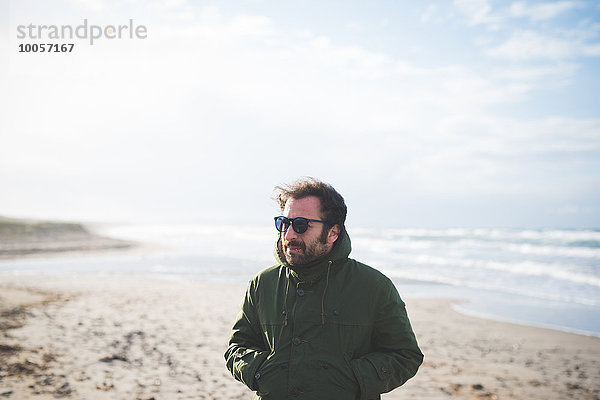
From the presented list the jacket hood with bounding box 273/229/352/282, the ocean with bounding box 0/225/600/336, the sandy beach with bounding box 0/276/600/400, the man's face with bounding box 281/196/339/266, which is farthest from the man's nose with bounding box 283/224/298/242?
the ocean with bounding box 0/225/600/336

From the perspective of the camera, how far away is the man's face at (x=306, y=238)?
8.57ft

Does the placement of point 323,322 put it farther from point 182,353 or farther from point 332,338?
point 182,353

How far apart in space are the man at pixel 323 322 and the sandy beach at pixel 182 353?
379cm

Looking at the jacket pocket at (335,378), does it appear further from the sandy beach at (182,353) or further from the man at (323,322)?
the sandy beach at (182,353)

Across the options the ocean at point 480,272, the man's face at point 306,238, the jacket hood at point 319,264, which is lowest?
the ocean at point 480,272

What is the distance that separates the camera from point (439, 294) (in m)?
15.0

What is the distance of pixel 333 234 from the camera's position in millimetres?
2732

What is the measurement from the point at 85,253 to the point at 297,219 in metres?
29.9

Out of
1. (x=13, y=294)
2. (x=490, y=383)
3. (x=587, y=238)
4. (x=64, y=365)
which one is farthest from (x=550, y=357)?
(x=587, y=238)

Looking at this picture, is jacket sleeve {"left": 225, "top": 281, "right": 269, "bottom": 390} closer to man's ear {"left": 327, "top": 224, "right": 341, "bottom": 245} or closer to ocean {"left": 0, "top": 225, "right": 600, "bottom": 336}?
man's ear {"left": 327, "top": 224, "right": 341, "bottom": 245}

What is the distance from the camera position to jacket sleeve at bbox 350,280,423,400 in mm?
2488

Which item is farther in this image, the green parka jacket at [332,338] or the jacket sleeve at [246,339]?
the jacket sleeve at [246,339]

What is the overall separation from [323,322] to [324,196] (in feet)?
2.51

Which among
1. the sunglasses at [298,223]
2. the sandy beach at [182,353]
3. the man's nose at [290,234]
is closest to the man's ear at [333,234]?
the sunglasses at [298,223]
